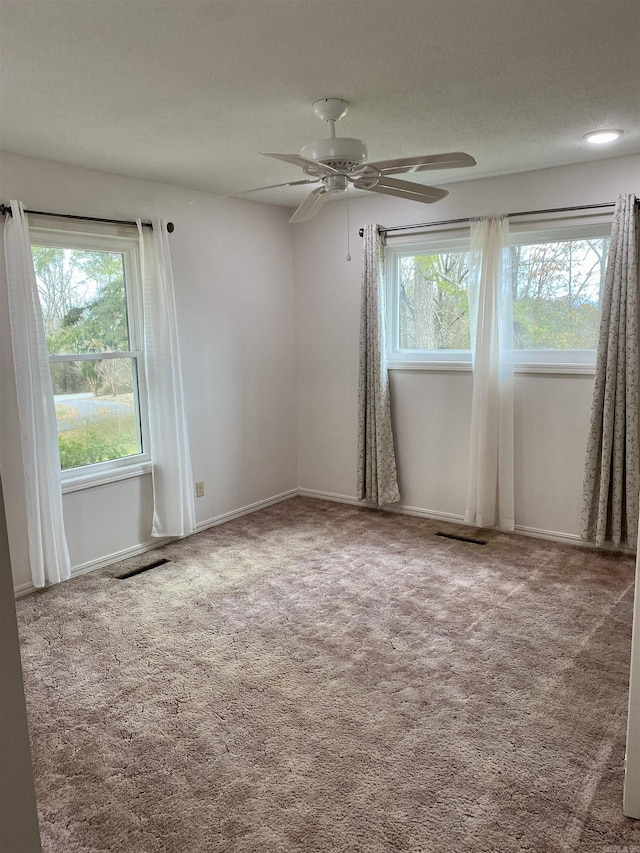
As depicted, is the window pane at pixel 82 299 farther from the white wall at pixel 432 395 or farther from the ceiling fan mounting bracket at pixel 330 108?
the ceiling fan mounting bracket at pixel 330 108

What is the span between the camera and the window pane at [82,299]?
3.72m

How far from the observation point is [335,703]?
99.9 inches

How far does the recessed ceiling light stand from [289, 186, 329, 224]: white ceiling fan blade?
1.45 metres

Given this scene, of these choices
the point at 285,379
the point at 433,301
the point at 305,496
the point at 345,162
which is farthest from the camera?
the point at 305,496

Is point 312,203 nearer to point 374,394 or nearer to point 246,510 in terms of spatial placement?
point 374,394

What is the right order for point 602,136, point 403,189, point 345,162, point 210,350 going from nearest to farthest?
point 345,162 → point 403,189 → point 602,136 → point 210,350

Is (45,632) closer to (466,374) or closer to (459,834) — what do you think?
(459,834)

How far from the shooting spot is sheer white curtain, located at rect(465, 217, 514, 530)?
426 centimetres

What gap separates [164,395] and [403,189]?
2.09 m

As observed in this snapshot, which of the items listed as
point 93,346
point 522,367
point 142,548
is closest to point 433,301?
point 522,367

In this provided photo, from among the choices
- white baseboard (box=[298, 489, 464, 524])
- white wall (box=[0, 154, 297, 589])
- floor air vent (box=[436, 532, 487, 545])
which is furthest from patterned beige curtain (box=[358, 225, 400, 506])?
white wall (box=[0, 154, 297, 589])

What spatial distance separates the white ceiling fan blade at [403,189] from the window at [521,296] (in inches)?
57.2

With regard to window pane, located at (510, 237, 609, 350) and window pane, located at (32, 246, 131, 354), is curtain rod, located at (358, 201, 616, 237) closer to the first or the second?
window pane, located at (510, 237, 609, 350)

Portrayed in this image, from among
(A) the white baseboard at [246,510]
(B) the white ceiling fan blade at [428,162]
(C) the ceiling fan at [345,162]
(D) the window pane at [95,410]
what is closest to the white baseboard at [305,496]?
(A) the white baseboard at [246,510]
